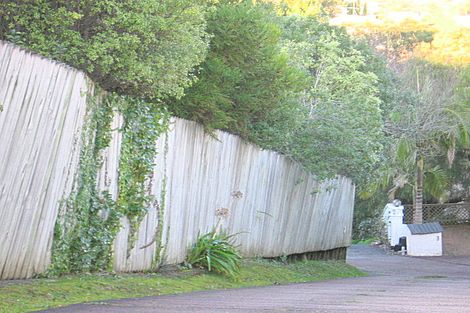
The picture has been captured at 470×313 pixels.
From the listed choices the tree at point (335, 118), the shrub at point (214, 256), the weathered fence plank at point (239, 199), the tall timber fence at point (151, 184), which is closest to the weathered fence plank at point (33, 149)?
the tall timber fence at point (151, 184)

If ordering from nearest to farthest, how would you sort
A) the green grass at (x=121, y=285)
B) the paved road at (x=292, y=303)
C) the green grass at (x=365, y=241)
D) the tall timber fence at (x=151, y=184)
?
the paved road at (x=292, y=303) < the green grass at (x=121, y=285) < the tall timber fence at (x=151, y=184) < the green grass at (x=365, y=241)

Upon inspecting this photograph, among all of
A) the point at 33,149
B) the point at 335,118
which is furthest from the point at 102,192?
the point at 335,118

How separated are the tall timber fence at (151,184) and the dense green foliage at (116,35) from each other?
0.49 m

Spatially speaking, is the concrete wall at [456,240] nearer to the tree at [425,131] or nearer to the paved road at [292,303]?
the tree at [425,131]

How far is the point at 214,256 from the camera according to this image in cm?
1468

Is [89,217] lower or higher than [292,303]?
higher

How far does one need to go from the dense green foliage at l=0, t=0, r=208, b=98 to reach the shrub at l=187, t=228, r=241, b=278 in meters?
3.44

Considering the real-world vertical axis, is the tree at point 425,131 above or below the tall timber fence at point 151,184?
above

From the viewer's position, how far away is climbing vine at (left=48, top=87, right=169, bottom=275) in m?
11.0

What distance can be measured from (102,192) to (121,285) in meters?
1.52

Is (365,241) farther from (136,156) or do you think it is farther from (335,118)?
(136,156)

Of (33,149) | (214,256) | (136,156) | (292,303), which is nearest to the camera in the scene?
(292,303)

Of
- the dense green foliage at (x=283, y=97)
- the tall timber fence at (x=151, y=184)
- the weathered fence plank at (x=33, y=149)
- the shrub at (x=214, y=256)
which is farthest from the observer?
the dense green foliage at (x=283, y=97)

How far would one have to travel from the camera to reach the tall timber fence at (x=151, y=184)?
9508mm
